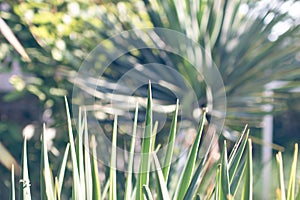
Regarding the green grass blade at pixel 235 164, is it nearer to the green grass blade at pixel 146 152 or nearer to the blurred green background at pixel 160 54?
the green grass blade at pixel 146 152

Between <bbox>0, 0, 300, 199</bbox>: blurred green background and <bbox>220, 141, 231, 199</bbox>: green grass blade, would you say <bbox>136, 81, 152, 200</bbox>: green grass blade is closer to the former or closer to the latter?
<bbox>220, 141, 231, 199</bbox>: green grass blade

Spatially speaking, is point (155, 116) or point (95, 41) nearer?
point (155, 116)

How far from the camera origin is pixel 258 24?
2357 millimetres

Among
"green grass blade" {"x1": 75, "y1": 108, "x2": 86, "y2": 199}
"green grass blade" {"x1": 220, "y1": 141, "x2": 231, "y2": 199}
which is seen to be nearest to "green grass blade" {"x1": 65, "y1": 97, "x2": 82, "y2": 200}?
"green grass blade" {"x1": 75, "y1": 108, "x2": 86, "y2": 199}

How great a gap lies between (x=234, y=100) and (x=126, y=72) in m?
0.46

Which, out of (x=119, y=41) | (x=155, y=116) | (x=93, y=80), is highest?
(x=119, y=41)

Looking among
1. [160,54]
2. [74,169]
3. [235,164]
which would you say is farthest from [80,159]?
[160,54]

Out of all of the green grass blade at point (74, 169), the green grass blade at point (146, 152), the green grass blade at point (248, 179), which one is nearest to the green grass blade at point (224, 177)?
the green grass blade at point (248, 179)

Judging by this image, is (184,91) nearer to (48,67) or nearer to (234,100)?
(234,100)

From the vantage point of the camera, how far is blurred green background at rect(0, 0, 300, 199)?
2.27 metres

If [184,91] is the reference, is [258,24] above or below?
above

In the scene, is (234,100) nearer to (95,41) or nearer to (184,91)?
(184,91)

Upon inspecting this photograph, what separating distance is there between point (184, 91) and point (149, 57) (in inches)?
8.8

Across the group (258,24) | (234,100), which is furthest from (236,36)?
(234,100)
